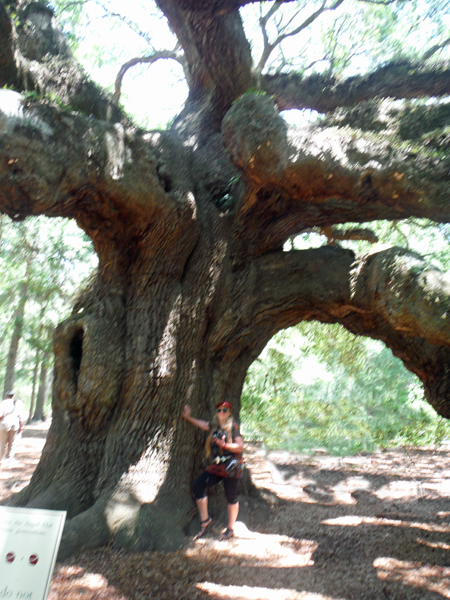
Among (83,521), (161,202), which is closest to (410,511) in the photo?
(83,521)

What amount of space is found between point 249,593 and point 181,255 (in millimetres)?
3407

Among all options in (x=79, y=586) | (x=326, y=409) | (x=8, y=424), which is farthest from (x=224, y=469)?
(x=326, y=409)

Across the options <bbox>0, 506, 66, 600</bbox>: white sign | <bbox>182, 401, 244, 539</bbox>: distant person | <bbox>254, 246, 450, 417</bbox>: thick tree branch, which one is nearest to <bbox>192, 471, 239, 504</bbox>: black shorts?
<bbox>182, 401, 244, 539</bbox>: distant person

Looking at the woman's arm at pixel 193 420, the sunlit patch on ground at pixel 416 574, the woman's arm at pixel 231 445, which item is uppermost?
the woman's arm at pixel 193 420

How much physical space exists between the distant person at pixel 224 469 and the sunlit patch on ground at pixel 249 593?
1.10 metres

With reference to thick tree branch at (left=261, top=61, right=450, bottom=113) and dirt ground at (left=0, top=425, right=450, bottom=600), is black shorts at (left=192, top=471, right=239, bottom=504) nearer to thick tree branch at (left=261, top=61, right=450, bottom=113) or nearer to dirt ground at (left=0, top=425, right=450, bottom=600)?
dirt ground at (left=0, top=425, right=450, bottom=600)

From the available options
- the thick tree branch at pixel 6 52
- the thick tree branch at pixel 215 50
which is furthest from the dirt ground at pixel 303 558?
the thick tree branch at pixel 215 50

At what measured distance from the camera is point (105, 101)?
544 cm

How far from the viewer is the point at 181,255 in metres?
5.41

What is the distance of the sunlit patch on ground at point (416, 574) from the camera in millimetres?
3494

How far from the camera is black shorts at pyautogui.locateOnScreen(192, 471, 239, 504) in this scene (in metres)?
4.61

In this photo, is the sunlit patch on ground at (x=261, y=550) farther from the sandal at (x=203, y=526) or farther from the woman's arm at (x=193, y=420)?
the woman's arm at (x=193, y=420)

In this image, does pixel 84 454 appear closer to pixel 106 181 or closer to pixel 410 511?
pixel 106 181

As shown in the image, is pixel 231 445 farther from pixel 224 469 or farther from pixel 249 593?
pixel 249 593
